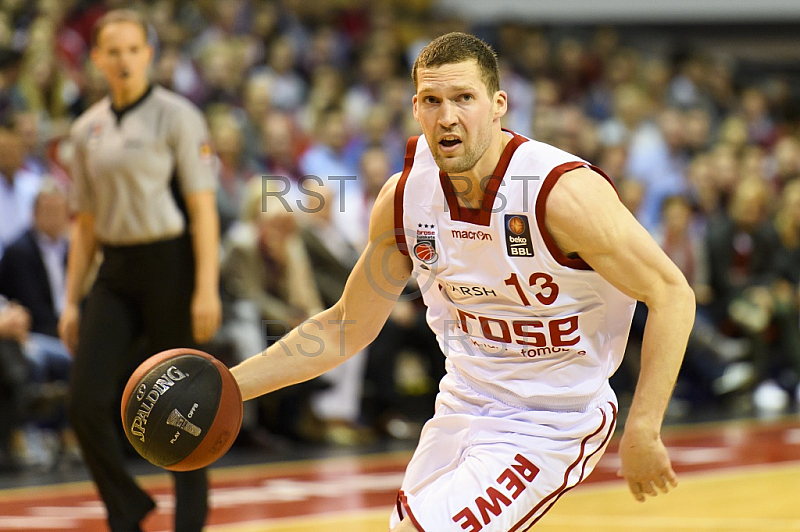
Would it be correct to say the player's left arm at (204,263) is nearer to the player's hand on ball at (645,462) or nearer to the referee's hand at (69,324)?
the referee's hand at (69,324)

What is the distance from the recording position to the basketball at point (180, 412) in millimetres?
3371

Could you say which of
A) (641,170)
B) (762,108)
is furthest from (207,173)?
(762,108)

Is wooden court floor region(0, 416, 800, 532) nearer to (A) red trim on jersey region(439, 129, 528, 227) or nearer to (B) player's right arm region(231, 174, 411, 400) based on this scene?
(B) player's right arm region(231, 174, 411, 400)

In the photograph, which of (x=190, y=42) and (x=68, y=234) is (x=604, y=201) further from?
(x=190, y=42)

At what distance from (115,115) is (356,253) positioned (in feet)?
14.8

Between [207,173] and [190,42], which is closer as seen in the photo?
[207,173]

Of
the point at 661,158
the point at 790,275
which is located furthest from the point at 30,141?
the point at 661,158

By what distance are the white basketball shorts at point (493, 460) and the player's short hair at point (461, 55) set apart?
0.97 metres

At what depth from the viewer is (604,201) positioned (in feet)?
10.6

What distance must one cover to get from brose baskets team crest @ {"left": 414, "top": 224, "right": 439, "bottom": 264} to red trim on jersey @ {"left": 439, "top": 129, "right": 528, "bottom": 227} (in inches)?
3.6

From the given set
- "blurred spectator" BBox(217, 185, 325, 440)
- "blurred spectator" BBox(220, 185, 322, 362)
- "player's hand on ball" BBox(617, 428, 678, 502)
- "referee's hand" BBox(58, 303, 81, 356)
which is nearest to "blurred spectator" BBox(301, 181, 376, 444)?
"blurred spectator" BBox(217, 185, 325, 440)

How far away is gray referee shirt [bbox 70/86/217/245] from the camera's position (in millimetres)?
4961

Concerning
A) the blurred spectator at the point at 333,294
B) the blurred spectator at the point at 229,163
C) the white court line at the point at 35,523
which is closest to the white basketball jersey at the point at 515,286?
the white court line at the point at 35,523

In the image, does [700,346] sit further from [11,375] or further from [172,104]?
[172,104]
